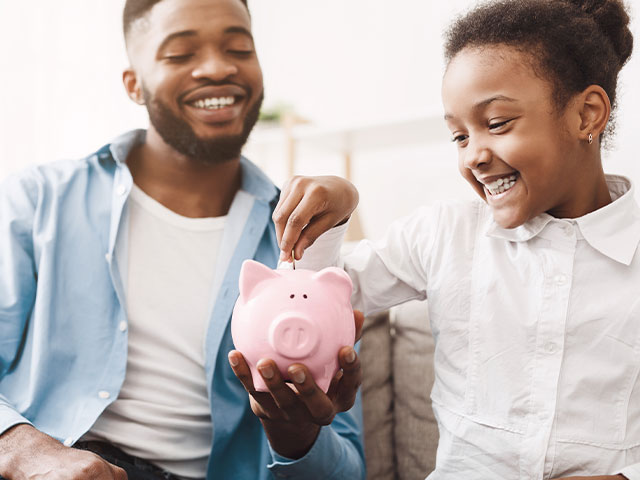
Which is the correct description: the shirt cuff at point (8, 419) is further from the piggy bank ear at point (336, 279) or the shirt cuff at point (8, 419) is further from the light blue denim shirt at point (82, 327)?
the piggy bank ear at point (336, 279)

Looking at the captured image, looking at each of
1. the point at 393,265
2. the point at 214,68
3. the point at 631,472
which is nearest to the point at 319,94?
the point at 214,68

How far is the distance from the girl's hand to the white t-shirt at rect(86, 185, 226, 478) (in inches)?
14.6

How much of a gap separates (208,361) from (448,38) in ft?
2.30

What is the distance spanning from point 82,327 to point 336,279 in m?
0.55

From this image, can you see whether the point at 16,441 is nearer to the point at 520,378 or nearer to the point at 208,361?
the point at 208,361

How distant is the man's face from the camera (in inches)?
49.5

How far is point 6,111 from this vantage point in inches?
90.4

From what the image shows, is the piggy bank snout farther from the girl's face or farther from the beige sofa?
the beige sofa

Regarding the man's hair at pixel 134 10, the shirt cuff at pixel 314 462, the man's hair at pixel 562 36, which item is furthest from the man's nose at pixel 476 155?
the man's hair at pixel 134 10

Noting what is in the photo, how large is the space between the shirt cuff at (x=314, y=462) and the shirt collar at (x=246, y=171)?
0.51 meters

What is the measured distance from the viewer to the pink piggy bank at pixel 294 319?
0.74 meters

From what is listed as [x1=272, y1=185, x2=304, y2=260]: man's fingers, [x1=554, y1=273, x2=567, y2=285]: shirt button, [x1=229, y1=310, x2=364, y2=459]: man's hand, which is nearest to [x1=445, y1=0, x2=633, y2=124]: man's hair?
[x1=554, y1=273, x2=567, y2=285]: shirt button

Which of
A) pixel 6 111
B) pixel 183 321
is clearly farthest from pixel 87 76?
pixel 183 321

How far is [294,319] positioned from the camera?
0.74m
